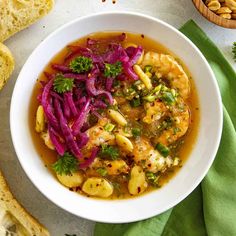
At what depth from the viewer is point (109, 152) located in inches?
157

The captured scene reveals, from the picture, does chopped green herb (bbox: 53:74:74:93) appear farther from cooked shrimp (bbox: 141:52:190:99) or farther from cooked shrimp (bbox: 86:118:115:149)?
cooked shrimp (bbox: 141:52:190:99)

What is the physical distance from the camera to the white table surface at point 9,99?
170 inches

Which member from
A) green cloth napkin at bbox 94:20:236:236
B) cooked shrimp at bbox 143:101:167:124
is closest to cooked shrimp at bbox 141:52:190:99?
cooked shrimp at bbox 143:101:167:124

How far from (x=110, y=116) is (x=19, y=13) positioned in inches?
45.3

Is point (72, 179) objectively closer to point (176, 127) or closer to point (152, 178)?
point (152, 178)

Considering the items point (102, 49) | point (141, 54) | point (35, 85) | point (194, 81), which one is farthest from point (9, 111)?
point (194, 81)

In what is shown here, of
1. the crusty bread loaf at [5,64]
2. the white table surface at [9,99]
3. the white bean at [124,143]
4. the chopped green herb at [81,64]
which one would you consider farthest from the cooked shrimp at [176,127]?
the crusty bread loaf at [5,64]

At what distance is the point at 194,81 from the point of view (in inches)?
169

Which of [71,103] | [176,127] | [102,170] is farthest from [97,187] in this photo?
[176,127]

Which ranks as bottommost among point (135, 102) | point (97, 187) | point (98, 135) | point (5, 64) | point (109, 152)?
point (97, 187)

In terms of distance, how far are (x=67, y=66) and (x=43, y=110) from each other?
1.38ft

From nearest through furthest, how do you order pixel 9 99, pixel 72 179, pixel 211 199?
1. pixel 72 179
2. pixel 211 199
3. pixel 9 99

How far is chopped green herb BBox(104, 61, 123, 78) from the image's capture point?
13.2 ft

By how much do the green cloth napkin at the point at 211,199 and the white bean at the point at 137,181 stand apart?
279 millimetres
